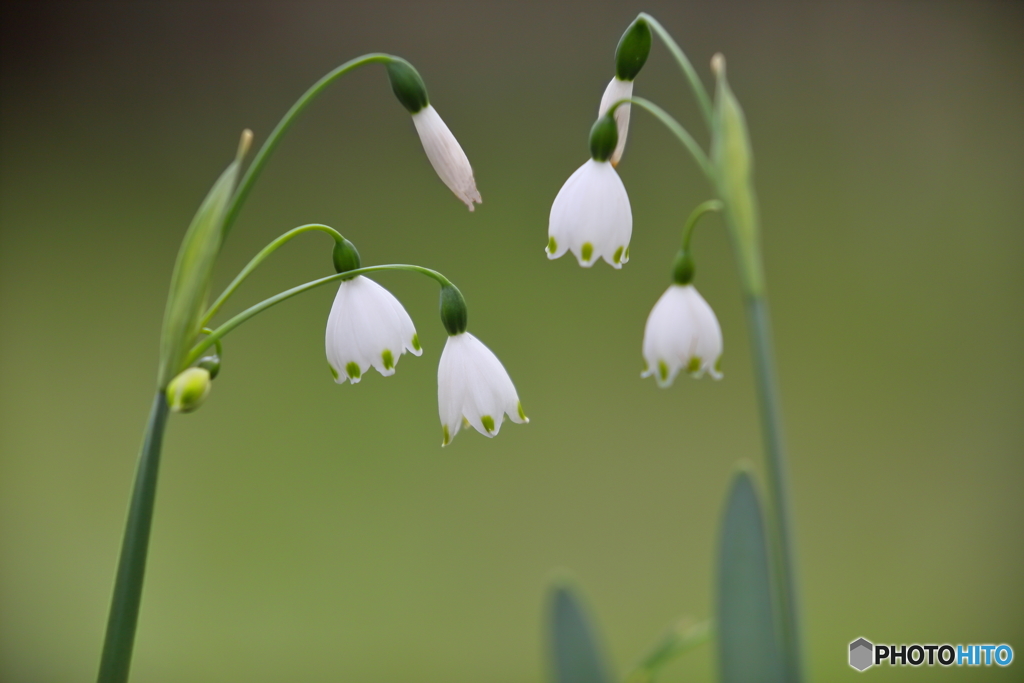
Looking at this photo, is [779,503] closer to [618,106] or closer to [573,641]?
[573,641]

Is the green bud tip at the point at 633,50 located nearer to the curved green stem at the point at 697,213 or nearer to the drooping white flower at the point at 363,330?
the curved green stem at the point at 697,213

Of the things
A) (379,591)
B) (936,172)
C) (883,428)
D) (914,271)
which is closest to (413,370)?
(379,591)

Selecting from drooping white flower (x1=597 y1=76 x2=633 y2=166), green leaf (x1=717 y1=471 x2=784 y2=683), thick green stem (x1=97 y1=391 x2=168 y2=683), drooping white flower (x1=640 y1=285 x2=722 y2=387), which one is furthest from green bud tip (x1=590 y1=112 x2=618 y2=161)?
thick green stem (x1=97 y1=391 x2=168 y2=683)

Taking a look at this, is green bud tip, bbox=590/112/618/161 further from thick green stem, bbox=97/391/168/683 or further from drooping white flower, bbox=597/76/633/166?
thick green stem, bbox=97/391/168/683

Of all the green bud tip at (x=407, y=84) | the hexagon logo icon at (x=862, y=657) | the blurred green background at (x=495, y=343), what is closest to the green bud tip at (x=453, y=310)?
the green bud tip at (x=407, y=84)

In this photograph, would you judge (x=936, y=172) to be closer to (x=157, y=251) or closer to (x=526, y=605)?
(x=526, y=605)

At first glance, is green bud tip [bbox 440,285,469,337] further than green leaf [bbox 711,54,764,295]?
Yes

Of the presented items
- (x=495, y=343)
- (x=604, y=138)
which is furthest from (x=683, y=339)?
(x=495, y=343)
